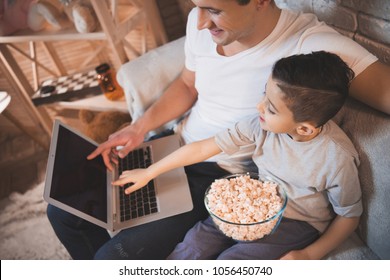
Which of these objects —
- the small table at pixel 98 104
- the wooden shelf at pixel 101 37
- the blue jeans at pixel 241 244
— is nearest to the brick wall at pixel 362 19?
the blue jeans at pixel 241 244

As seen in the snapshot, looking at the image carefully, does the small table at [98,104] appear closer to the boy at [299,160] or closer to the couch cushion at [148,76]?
the couch cushion at [148,76]

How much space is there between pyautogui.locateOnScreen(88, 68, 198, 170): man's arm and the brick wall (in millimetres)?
471

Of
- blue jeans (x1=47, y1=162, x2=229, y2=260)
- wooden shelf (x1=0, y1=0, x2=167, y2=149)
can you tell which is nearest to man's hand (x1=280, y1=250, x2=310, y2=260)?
blue jeans (x1=47, y1=162, x2=229, y2=260)

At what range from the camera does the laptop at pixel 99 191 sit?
2.97ft

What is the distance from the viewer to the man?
2.50ft

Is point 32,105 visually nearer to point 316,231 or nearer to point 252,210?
point 252,210

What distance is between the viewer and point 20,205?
164cm

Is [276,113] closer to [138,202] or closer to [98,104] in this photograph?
[138,202]

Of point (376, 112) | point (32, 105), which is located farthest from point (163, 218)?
point (32, 105)

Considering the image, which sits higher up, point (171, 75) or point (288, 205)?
point (171, 75)

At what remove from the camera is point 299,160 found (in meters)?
0.80

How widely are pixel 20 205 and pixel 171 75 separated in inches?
41.9

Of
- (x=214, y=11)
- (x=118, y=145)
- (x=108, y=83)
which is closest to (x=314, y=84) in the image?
(x=214, y=11)

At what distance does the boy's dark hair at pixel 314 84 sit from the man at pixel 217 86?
0.28 feet
